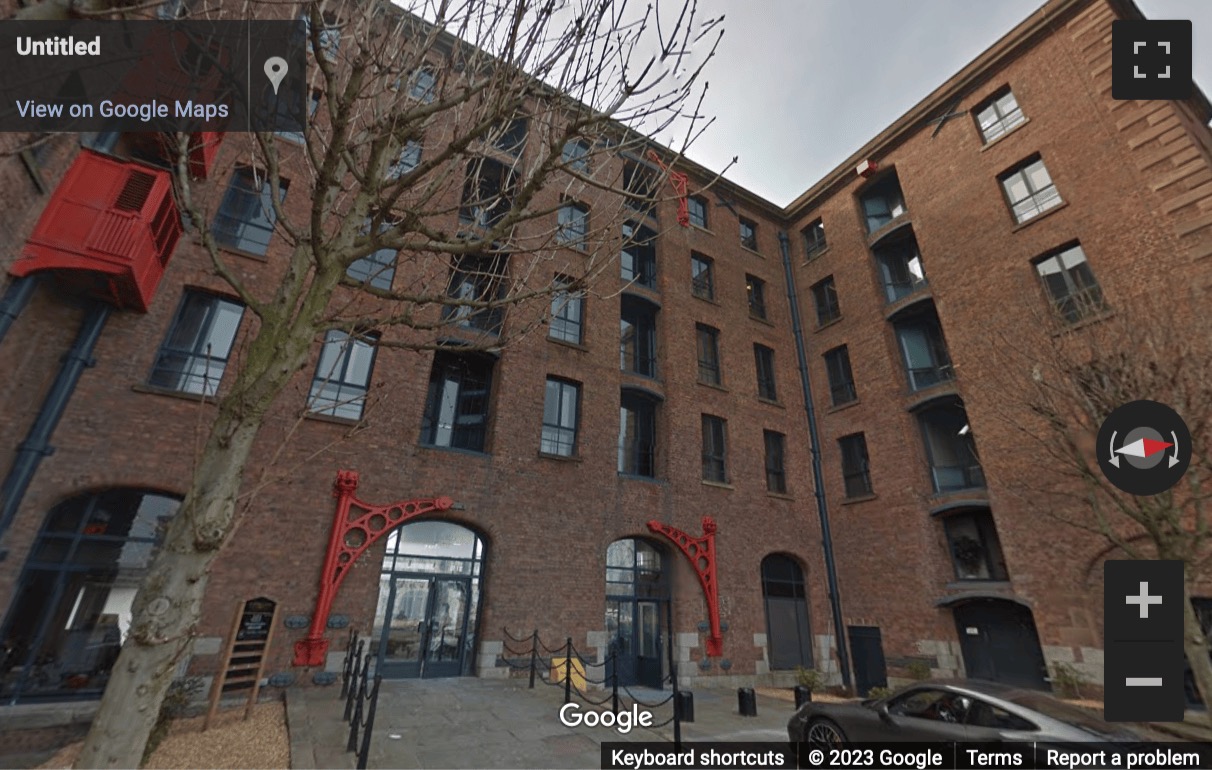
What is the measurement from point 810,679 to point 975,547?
568 cm

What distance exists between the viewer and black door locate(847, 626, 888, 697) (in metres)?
14.4

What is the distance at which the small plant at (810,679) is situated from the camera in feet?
44.0

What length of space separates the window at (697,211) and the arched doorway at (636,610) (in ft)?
42.1

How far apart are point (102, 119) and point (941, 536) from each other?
63.6 ft

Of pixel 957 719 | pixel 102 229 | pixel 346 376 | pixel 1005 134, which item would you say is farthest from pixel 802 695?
pixel 1005 134

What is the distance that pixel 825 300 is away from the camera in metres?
20.4

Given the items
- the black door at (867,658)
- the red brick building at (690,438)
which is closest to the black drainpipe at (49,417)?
the red brick building at (690,438)

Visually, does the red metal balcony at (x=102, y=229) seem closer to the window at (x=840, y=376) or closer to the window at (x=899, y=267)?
the window at (x=840, y=376)

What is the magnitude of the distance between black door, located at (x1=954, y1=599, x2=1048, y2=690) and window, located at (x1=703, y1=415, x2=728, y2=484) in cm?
700

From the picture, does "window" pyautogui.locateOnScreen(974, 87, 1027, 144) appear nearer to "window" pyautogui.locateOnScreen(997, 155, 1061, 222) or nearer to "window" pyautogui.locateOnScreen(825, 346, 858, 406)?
"window" pyautogui.locateOnScreen(997, 155, 1061, 222)

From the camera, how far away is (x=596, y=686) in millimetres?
11430

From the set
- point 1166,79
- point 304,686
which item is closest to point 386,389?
point 304,686

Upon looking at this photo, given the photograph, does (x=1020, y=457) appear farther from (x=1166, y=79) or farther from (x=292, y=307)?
(x=292, y=307)

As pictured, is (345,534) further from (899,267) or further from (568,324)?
(899,267)
